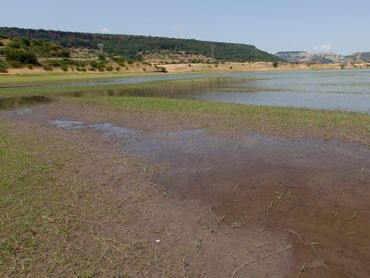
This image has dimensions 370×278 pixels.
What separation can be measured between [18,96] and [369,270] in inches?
1431

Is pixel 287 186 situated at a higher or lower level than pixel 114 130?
higher

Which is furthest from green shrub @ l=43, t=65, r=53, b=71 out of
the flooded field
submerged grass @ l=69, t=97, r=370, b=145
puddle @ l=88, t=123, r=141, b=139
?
puddle @ l=88, t=123, r=141, b=139

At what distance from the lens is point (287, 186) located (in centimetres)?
857

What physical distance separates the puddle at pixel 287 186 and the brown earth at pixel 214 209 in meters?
0.03

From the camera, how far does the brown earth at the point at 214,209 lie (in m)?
5.30

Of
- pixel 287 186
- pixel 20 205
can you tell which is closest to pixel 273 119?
pixel 287 186

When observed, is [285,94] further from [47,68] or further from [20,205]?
[47,68]

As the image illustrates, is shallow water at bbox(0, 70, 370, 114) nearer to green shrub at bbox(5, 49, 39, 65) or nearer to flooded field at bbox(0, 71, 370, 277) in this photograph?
flooded field at bbox(0, 71, 370, 277)

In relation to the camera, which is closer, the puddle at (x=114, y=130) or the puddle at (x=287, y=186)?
the puddle at (x=287, y=186)

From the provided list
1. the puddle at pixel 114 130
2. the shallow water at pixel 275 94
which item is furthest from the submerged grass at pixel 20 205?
the shallow water at pixel 275 94

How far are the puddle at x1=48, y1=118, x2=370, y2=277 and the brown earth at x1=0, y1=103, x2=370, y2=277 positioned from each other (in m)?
0.03

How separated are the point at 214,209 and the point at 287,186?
7.28 feet

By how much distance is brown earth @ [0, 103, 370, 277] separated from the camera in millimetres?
5305

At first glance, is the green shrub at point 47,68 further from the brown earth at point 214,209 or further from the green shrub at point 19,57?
the brown earth at point 214,209
